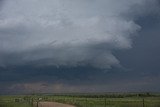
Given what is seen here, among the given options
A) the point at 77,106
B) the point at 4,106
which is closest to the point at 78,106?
the point at 77,106

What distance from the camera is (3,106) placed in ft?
172

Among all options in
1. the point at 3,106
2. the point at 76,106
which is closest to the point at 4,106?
the point at 3,106

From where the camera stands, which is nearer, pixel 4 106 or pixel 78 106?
pixel 4 106

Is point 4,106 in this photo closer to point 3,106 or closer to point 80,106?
point 3,106

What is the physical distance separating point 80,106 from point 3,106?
10.9 m

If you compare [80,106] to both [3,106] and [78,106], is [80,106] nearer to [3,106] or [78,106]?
[78,106]

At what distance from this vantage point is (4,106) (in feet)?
170

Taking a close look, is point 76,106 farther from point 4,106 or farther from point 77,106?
point 4,106

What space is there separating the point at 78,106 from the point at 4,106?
10647mm

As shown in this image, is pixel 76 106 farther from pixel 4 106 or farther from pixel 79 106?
pixel 4 106

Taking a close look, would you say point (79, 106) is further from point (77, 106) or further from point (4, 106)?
point (4, 106)

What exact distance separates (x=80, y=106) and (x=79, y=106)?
41 centimetres

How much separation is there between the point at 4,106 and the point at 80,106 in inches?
425

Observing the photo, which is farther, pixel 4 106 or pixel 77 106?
pixel 77 106
